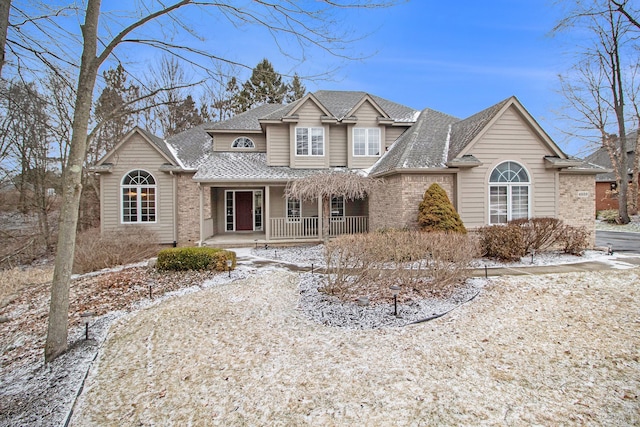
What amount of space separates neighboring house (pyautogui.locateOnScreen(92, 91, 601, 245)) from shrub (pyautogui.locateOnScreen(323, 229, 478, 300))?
4.76 metres

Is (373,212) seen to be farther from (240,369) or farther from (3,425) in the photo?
(3,425)

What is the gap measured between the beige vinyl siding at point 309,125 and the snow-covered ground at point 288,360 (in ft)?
30.9

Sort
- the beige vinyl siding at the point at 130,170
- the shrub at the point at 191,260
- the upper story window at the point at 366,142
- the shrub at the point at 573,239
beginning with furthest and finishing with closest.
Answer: the upper story window at the point at 366,142 → the beige vinyl siding at the point at 130,170 → the shrub at the point at 573,239 → the shrub at the point at 191,260

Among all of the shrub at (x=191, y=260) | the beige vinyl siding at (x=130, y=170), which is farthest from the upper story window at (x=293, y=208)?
the shrub at (x=191, y=260)

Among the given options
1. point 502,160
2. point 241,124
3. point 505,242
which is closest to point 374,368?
point 505,242

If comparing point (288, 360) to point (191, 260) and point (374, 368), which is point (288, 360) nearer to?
point (374, 368)

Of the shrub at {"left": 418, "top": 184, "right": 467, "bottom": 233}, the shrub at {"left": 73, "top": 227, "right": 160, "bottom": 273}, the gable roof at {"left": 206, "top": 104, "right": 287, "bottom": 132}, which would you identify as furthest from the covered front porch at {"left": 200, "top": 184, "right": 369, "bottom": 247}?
the shrub at {"left": 418, "top": 184, "right": 467, "bottom": 233}

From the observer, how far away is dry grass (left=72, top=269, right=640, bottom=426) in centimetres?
319

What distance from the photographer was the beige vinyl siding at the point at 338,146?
15.8 metres

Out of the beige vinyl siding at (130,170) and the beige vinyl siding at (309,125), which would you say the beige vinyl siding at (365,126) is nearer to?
the beige vinyl siding at (309,125)

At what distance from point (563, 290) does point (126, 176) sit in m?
15.9

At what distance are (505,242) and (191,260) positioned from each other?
9098mm

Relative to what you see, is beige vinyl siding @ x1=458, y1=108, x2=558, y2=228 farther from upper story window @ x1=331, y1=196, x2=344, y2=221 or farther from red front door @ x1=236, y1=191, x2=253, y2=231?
red front door @ x1=236, y1=191, x2=253, y2=231

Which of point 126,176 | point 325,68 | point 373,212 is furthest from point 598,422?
point 126,176
